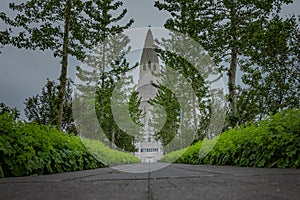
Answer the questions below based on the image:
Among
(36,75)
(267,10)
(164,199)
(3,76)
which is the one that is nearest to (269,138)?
(164,199)

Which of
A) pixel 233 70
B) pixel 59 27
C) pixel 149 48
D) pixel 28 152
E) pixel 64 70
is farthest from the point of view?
pixel 149 48

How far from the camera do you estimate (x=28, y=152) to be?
13.8 ft

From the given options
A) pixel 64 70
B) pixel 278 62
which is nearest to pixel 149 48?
pixel 64 70

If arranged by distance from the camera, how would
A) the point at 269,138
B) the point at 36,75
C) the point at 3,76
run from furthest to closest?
1. the point at 36,75
2. the point at 3,76
3. the point at 269,138

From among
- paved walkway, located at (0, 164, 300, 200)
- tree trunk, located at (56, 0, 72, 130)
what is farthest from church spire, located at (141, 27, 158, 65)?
paved walkway, located at (0, 164, 300, 200)

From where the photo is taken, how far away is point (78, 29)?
10.5 metres

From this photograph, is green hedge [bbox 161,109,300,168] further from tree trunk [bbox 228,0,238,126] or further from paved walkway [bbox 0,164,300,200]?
tree trunk [bbox 228,0,238,126]

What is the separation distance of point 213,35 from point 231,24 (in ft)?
2.52

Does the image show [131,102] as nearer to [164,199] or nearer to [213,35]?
[213,35]

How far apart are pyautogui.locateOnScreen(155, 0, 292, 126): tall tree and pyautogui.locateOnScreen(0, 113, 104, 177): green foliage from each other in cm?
664

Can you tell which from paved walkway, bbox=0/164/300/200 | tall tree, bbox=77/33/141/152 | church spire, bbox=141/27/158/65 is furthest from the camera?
church spire, bbox=141/27/158/65

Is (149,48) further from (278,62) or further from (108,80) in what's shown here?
(278,62)

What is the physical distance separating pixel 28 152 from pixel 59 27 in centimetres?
703

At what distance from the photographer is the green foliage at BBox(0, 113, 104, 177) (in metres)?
3.81
